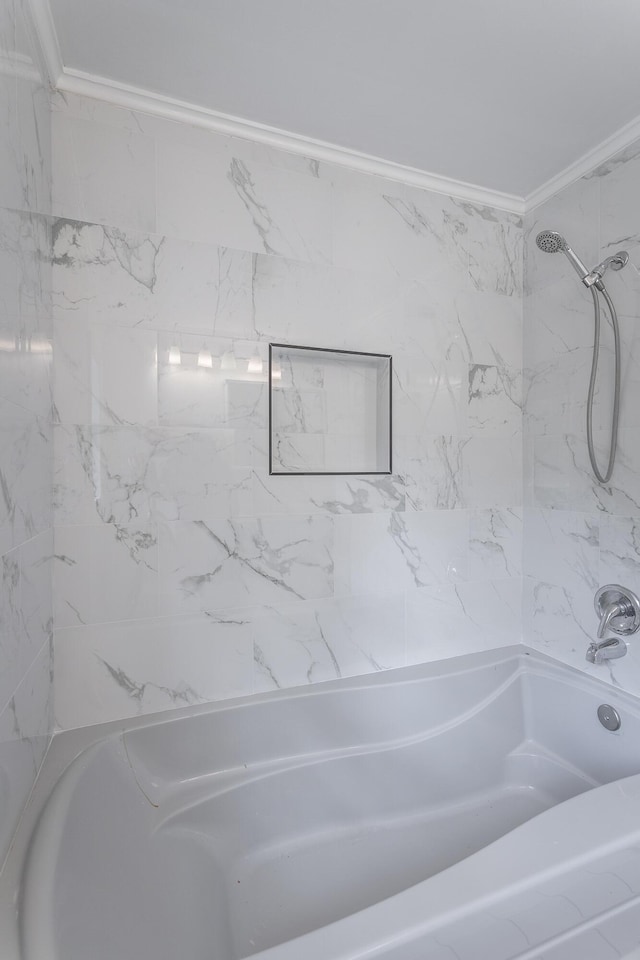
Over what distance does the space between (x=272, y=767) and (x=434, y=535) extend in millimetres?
963

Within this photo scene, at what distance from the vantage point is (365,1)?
110cm

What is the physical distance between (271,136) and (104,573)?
1501mm

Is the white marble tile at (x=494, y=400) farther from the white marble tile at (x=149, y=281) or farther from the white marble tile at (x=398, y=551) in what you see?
the white marble tile at (x=149, y=281)

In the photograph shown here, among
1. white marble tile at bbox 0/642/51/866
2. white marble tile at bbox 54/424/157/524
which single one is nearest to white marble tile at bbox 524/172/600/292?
white marble tile at bbox 54/424/157/524

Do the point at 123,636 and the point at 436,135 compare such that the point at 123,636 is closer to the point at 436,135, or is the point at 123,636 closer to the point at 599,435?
the point at 599,435

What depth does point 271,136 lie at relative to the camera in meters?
1.53

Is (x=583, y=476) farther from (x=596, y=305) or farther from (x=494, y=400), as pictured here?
(x=596, y=305)

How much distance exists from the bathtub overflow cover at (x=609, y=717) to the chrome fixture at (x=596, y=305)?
0.75 m

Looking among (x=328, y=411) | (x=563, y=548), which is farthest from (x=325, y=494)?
(x=563, y=548)

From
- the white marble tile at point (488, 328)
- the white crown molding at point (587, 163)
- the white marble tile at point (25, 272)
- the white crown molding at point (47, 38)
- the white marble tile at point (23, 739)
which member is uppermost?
the white crown molding at point (587, 163)

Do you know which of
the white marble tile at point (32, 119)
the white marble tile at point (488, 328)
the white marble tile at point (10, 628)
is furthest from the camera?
the white marble tile at point (488, 328)

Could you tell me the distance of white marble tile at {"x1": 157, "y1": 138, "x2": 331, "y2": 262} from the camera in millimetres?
1416

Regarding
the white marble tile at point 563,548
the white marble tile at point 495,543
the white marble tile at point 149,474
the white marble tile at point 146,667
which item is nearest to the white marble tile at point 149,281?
the white marble tile at point 149,474

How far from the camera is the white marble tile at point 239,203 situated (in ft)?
4.65
